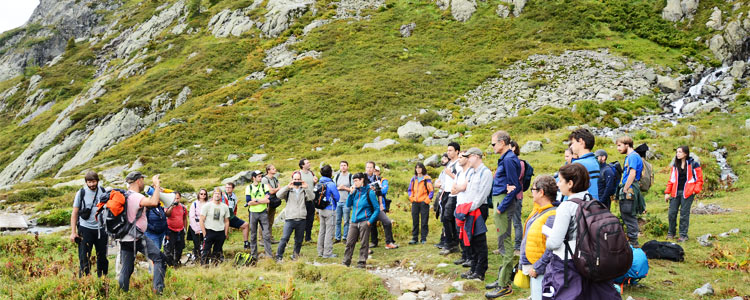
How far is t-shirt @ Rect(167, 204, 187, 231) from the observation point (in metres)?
10.0

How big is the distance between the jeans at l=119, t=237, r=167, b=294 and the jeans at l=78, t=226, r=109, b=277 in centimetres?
109

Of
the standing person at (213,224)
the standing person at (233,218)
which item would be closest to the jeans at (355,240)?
the standing person at (213,224)

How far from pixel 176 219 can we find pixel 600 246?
9.56 metres

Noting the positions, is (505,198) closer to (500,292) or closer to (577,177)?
(500,292)

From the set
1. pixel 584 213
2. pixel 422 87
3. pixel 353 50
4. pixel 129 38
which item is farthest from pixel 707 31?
pixel 129 38

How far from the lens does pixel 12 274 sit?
8.55 metres

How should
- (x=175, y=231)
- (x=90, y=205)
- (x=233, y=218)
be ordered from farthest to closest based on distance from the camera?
(x=233, y=218)
(x=175, y=231)
(x=90, y=205)

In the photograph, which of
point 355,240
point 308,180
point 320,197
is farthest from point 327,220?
point 355,240

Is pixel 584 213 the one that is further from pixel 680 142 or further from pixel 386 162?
pixel 680 142

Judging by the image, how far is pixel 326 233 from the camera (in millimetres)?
10594

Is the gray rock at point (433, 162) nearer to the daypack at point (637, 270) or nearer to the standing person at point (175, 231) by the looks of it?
the standing person at point (175, 231)

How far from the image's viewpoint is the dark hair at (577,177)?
388 cm

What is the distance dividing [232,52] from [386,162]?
38767mm

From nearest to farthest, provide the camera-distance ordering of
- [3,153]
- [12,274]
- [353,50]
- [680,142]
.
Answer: [12,274] → [680,142] → [3,153] → [353,50]
